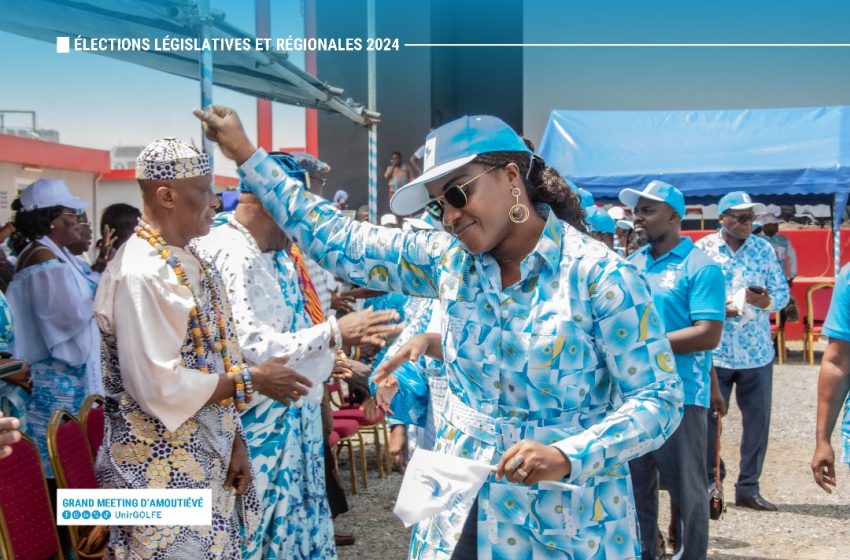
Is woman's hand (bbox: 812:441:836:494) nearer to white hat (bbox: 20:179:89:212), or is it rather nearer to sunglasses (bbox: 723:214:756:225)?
white hat (bbox: 20:179:89:212)

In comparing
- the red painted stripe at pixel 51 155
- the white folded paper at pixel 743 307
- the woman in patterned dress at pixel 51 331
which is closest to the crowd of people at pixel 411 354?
the woman in patterned dress at pixel 51 331

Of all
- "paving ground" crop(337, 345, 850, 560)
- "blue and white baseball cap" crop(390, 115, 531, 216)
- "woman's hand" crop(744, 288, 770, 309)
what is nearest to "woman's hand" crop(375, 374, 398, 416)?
"blue and white baseball cap" crop(390, 115, 531, 216)

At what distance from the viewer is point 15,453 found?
10.6 ft

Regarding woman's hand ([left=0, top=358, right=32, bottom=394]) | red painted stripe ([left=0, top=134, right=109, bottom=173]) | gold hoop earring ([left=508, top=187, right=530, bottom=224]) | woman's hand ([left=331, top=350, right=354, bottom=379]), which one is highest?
red painted stripe ([left=0, top=134, right=109, bottom=173])

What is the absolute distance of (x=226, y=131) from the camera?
222cm

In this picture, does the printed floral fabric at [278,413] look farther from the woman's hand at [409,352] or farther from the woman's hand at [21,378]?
the woman's hand at [21,378]

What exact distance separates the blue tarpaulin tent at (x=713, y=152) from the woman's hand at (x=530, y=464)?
11.5 m

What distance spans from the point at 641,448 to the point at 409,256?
78 centimetres

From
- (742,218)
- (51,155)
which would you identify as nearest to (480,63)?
(51,155)

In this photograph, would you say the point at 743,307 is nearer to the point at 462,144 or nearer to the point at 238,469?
the point at 238,469

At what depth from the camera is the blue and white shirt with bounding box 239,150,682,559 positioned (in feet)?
7.02

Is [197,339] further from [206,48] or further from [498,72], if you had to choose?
[498,72]

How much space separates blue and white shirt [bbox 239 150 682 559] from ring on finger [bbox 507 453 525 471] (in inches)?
4.7

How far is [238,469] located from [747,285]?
571 cm
